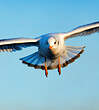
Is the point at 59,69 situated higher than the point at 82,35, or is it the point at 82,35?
the point at 82,35

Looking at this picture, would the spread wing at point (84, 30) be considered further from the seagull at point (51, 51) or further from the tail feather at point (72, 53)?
the tail feather at point (72, 53)

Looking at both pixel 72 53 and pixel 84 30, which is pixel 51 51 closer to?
pixel 72 53

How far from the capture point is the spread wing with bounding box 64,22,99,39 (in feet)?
76.6

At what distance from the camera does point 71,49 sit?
23.1 meters

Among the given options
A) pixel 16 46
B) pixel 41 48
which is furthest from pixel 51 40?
pixel 16 46

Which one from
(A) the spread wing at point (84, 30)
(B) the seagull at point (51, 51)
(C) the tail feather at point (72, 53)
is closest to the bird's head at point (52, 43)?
(B) the seagull at point (51, 51)

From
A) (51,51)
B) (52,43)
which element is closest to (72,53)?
(51,51)

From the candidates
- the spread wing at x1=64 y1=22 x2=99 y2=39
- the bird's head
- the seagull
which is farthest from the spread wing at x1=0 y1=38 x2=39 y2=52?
the spread wing at x1=64 y1=22 x2=99 y2=39

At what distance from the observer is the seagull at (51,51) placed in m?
21.1

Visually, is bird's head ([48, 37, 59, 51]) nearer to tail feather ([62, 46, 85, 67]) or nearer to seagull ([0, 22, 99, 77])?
seagull ([0, 22, 99, 77])

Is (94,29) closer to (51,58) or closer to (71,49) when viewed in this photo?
(71,49)

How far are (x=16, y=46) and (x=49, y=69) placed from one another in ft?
9.56

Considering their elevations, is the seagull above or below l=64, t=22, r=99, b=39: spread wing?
below

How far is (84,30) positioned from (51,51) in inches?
167
